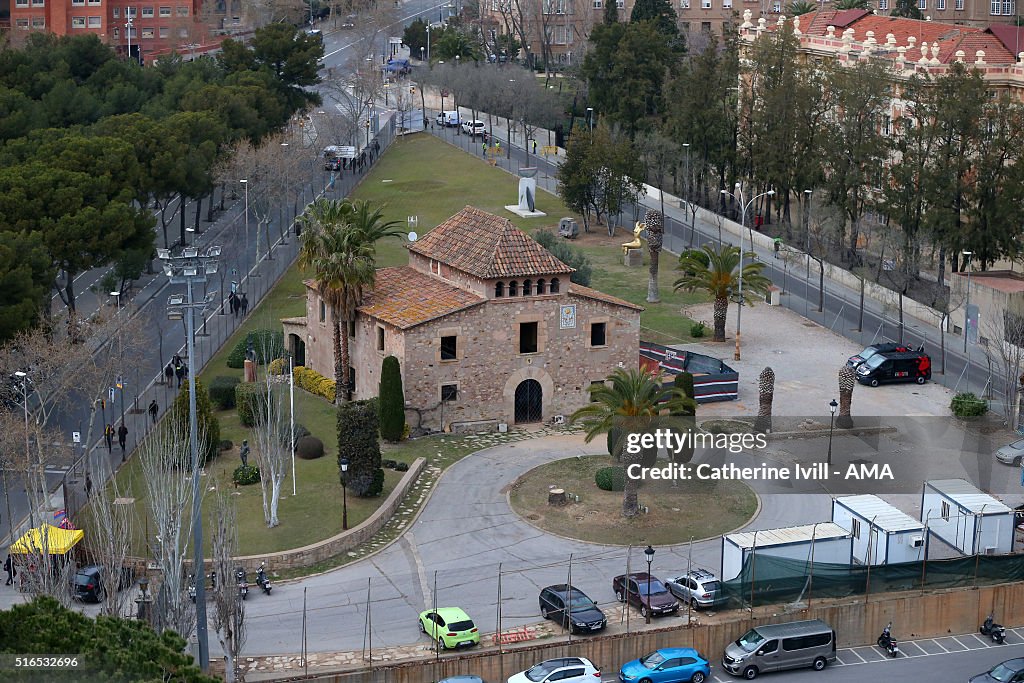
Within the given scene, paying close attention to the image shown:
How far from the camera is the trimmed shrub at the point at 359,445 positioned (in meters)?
63.1

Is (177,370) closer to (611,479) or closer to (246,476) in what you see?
(246,476)

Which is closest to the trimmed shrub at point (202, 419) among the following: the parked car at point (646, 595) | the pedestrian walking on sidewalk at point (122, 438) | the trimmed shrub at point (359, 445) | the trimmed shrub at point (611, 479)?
the pedestrian walking on sidewalk at point (122, 438)

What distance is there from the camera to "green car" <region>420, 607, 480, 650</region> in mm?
51562

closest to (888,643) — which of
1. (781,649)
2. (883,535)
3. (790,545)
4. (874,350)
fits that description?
(883,535)

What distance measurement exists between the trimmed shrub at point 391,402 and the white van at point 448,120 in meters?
85.8

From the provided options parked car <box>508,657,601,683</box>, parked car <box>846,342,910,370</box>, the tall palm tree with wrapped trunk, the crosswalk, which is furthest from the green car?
the tall palm tree with wrapped trunk

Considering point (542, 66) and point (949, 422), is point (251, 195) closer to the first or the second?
point (949, 422)

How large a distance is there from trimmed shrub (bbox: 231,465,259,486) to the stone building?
9033mm

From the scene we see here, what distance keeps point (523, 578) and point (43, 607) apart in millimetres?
22358

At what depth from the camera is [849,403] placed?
72.5m

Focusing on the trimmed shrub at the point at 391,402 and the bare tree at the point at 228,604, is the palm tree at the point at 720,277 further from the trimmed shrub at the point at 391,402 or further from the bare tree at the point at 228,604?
the bare tree at the point at 228,604

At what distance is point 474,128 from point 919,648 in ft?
324

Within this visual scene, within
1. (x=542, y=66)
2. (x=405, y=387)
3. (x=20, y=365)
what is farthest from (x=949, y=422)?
(x=542, y=66)

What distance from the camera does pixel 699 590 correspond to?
180ft
